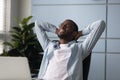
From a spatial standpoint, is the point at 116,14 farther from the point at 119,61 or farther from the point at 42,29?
the point at 42,29

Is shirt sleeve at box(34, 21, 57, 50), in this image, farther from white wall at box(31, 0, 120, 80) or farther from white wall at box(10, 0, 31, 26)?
white wall at box(10, 0, 31, 26)

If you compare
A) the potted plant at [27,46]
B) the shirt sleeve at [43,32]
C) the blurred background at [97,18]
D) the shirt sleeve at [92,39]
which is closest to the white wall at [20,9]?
the blurred background at [97,18]

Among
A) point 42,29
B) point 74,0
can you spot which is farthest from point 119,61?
point 42,29

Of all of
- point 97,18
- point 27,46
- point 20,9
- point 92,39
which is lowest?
point 27,46

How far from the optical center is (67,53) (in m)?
2.21

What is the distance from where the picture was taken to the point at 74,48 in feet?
7.32

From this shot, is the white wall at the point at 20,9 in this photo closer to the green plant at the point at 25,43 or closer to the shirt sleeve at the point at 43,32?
the green plant at the point at 25,43

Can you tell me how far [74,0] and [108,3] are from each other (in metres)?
0.51

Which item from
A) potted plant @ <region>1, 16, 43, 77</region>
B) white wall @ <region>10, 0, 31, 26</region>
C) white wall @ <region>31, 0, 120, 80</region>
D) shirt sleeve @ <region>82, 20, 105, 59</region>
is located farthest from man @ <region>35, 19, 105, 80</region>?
white wall @ <region>10, 0, 31, 26</region>

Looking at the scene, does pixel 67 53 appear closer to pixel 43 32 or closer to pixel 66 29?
pixel 66 29

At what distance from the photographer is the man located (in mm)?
2124

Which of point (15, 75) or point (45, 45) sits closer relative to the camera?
point (15, 75)

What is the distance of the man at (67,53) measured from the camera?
2.12 m

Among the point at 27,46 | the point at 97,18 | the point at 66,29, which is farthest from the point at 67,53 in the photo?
the point at 97,18
